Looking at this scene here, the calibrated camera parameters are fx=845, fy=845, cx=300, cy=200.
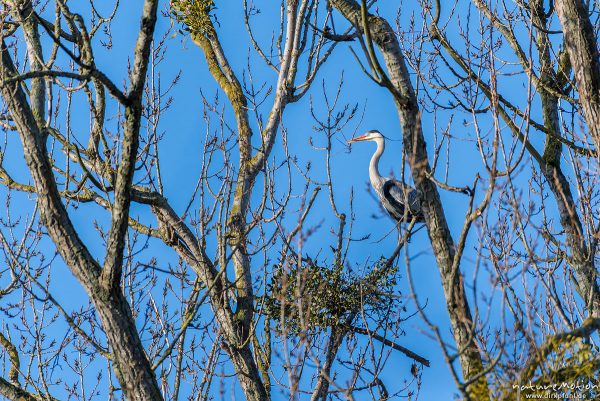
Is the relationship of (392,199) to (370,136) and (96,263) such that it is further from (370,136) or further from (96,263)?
(96,263)

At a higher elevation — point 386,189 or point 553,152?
point 386,189

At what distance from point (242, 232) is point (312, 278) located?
0.77m

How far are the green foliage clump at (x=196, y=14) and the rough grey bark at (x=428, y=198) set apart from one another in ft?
10.8

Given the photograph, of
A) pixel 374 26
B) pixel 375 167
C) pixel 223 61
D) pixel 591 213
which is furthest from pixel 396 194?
pixel 374 26

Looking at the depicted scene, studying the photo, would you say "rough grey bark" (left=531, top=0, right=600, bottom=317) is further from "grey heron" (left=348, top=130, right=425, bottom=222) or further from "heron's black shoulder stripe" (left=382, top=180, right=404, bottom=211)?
"heron's black shoulder stripe" (left=382, top=180, right=404, bottom=211)

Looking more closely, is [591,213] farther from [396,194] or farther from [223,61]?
[396,194]

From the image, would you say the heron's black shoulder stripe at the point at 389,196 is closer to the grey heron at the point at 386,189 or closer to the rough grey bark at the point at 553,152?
the grey heron at the point at 386,189

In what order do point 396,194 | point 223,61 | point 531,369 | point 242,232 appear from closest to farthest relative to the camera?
point 531,369, point 242,232, point 223,61, point 396,194

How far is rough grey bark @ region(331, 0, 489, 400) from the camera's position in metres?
4.04

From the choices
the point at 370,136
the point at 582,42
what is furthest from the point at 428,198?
the point at 370,136

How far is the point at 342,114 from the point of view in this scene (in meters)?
7.23

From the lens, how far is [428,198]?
14.6 ft

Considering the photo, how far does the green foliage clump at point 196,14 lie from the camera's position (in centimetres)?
793

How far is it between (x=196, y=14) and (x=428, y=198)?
4.23 metres
